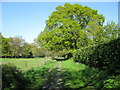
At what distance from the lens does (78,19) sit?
80.8 feet

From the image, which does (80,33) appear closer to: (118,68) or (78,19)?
(78,19)

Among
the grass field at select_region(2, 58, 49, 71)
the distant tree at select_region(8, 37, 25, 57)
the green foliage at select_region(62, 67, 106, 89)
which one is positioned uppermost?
the distant tree at select_region(8, 37, 25, 57)

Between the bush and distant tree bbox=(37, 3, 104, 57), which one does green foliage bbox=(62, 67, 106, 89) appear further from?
distant tree bbox=(37, 3, 104, 57)

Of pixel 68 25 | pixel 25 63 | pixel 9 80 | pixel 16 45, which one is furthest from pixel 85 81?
pixel 16 45

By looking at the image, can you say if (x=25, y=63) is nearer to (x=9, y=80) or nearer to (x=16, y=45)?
(x=9, y=80)

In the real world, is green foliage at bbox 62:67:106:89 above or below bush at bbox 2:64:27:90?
below

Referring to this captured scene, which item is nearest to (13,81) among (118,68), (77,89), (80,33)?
(77,89)

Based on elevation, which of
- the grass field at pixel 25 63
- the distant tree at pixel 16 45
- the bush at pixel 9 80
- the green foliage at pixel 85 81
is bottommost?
the grass field at pixel 25 63

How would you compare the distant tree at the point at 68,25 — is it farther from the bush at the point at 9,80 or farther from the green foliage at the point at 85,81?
the bush at the point at 9,80

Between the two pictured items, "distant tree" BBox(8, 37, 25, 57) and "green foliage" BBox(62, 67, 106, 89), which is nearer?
"green foliage" BBox(62, 67, 106, 89)

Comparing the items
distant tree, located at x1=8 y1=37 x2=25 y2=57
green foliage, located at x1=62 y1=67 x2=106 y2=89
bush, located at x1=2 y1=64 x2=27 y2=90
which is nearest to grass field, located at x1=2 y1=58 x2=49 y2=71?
bush, located at x1=2 y1=64 x2=27 y2=90

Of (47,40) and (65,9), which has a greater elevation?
(65,9)

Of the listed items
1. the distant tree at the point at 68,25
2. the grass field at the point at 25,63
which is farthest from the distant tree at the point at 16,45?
the distant tree at the point at 68,25

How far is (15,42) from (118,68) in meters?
47.4
